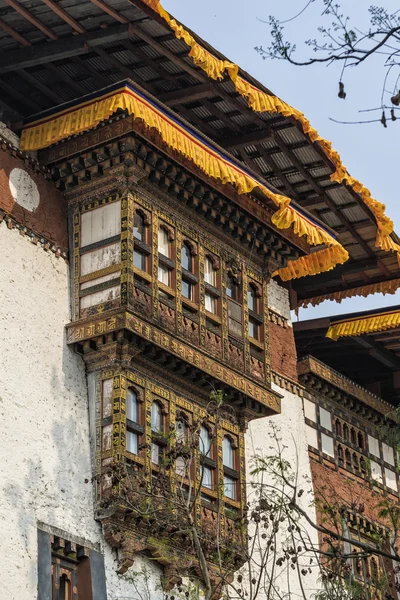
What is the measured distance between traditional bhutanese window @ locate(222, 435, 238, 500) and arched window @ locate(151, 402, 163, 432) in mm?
1197

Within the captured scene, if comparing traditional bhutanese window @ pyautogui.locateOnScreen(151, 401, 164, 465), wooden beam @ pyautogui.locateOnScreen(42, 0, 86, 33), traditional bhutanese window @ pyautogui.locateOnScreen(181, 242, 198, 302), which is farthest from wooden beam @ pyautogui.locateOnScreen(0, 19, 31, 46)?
traditional bhutanese window @ pyautogui.locateOnScreen(151, 401, 164, 465)

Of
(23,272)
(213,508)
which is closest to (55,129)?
(23,272)

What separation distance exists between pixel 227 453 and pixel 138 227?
282cm

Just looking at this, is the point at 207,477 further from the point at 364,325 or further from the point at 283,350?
the point at 364,325

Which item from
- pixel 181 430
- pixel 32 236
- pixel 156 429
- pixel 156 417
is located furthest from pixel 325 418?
pixel 32 236

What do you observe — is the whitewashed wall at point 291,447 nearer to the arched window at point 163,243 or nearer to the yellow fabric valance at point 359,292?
the yellow fabric valance at point 359,292

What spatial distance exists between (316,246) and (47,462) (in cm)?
565

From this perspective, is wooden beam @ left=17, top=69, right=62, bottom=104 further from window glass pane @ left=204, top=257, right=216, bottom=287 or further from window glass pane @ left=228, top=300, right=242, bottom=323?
window glass pane @ left=228, top=300, right=242, bottom=323

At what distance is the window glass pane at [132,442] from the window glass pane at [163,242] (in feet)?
7.24

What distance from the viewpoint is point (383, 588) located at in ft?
40.1

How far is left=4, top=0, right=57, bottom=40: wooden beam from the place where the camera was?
13.2 m

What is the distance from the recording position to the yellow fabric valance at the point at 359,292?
18859mm

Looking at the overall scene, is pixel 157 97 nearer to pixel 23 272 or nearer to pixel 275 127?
pixel 275 127

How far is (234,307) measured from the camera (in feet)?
51.1
